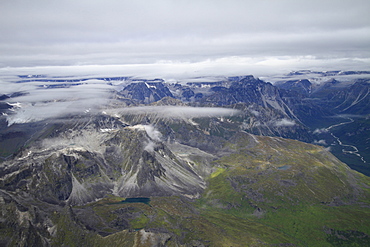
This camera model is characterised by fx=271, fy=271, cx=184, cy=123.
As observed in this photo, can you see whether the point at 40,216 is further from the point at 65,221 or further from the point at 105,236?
the point at 105,236

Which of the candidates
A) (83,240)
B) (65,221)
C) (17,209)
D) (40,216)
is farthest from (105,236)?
(17,209)

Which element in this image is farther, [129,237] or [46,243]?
[129,237]

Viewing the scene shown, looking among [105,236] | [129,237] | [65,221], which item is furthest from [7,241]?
[129,237]

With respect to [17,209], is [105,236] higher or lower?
lower

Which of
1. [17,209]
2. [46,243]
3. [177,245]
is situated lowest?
[177,245]

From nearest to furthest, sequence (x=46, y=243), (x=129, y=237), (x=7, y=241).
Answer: (x=7, y=241), (x=46, y=243), (x=129, y=237)

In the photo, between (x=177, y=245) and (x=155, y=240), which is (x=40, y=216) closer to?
(x=155, y=240)

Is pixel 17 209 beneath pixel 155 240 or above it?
Answer: above

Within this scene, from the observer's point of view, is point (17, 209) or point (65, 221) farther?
point (65, 221)

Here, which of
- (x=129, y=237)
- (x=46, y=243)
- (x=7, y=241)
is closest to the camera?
(x=7, y=241)
